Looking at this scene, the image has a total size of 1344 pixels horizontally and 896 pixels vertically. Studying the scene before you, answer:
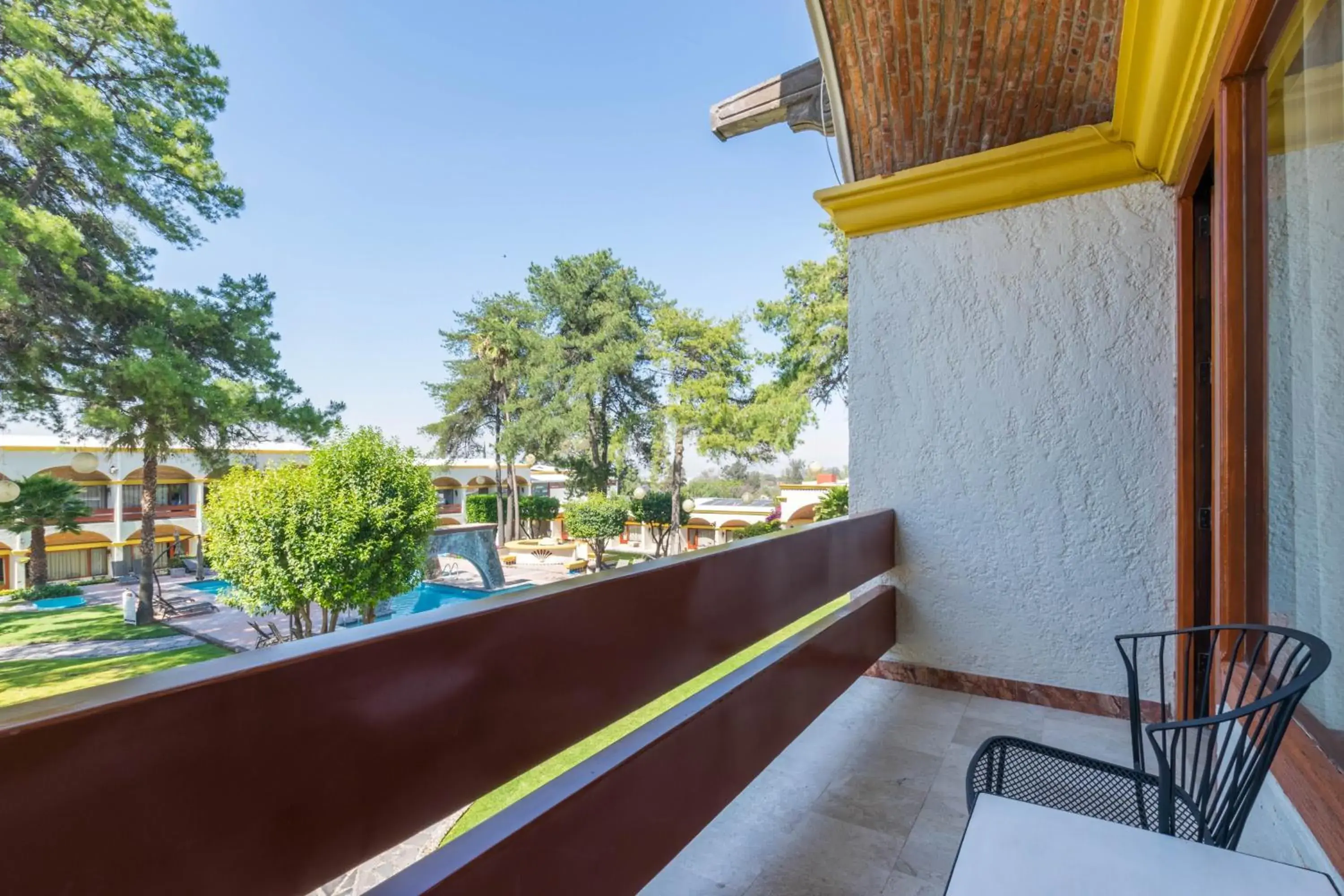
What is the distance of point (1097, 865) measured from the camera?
0.70 metres

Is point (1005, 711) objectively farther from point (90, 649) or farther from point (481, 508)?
point (481, 508)

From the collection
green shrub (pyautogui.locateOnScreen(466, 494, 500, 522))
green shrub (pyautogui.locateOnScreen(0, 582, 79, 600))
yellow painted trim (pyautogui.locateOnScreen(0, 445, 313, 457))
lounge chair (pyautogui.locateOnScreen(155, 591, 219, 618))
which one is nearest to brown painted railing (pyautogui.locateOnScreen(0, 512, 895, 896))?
yellow painted trim (pyautogui.locateOnScreen(0, 445, 313, 457))

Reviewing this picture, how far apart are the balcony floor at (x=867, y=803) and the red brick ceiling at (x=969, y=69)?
2.39 m

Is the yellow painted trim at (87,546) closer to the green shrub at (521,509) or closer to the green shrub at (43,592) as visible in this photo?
the green shrub at (43,592)

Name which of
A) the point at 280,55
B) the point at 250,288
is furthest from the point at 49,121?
the point at 280,55

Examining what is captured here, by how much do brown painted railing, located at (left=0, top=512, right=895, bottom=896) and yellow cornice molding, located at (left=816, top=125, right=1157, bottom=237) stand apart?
78.8 inches

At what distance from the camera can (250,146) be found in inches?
699

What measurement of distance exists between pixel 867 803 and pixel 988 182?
2421 millimetres

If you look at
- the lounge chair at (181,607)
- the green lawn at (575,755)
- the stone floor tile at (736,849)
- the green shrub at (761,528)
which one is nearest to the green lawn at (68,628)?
the lounge chair at (181,607)

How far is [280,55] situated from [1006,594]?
21.0 m

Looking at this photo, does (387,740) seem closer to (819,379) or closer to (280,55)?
(819,379)

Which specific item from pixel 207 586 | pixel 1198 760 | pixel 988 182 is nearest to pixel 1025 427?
pixel 988 182

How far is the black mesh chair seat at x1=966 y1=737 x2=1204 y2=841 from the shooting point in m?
1.16

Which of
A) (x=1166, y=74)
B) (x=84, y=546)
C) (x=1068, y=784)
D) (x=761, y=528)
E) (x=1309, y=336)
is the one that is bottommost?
(x=84, y=546)
